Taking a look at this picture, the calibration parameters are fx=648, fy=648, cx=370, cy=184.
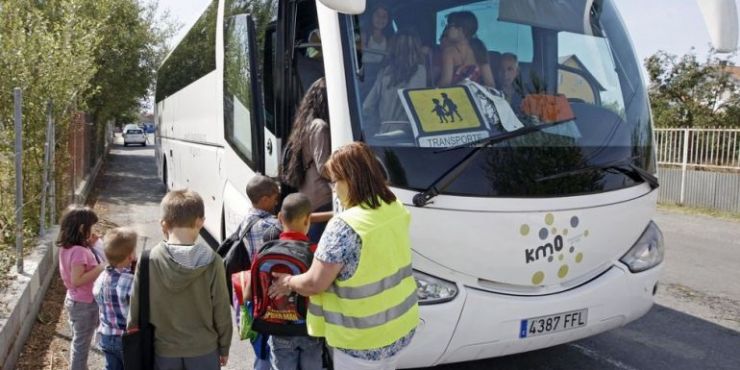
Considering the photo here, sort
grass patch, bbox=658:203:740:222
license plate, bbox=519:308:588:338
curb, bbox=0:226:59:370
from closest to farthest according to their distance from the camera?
Answer: license plate, bbox=519:308:588:338 < curb, bbox=0:226:59:370 < grass patch, bbox=658:203:740:222

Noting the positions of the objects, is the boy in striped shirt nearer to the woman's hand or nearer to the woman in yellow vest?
the woman's hand

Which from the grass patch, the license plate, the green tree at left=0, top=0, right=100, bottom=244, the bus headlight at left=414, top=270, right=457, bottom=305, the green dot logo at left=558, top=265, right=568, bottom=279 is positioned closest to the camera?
the bus headlight at left=414, top=270, right=457, bottom=305

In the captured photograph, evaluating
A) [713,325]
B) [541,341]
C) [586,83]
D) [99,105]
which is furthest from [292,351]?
[99,105]

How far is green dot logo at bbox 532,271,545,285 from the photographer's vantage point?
13.0 feet

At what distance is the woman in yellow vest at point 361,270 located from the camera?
2.86 meters

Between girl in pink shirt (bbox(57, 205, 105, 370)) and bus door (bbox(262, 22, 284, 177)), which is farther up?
bus door (bbox(262, 22, 284, 177))

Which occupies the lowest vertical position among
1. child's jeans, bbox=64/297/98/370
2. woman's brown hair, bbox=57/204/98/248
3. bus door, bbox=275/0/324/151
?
child's jeans, bbox=64/297/98/370

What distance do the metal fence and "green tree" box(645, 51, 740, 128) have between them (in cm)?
447

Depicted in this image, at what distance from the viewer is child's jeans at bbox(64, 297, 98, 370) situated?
3.93 meters

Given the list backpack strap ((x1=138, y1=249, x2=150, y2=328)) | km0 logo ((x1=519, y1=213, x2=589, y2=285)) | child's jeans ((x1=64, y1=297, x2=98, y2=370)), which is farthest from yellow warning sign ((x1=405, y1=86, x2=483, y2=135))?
child's jeans ((x1=64, y1=297, x2=98, y2=370))

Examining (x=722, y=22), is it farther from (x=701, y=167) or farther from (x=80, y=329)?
(x=701, y=167)

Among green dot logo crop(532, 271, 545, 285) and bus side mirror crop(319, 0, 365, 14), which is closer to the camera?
bus side mirror crop(319, 0, 365, 14)

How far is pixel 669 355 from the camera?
5.21 m

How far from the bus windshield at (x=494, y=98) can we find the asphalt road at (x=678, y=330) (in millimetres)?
1584
